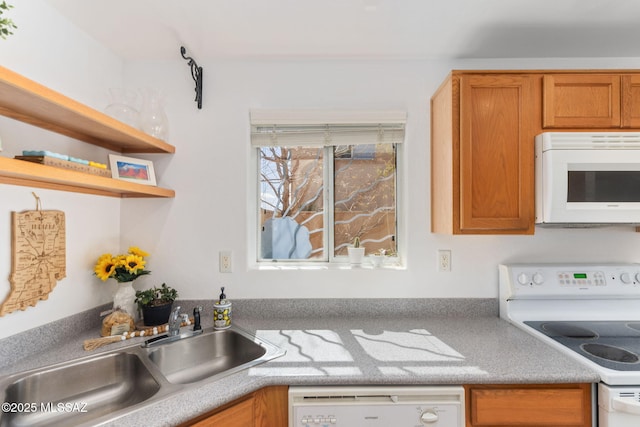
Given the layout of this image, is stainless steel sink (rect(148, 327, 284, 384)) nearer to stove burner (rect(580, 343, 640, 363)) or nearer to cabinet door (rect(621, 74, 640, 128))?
stove burner (rect(580, 343, 640, 363))

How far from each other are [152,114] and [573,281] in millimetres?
2390

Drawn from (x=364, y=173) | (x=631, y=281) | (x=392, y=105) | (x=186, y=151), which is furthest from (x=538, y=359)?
(x=186, y=151)

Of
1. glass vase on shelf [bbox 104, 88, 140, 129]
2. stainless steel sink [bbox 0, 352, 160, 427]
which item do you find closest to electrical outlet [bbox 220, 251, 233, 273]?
stainless steel sink [bbox 0, 352, 160, 427]

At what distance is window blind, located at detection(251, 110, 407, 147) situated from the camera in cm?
174

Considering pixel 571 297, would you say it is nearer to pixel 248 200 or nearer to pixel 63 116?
pixel 248 200

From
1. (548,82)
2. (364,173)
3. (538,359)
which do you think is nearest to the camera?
(538,359)

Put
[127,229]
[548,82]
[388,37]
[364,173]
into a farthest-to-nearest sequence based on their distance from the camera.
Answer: [364,173]
[127,229]
[388,37]
[548,82]

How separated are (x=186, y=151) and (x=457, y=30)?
157 cm

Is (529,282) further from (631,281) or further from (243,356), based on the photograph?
(243,356)

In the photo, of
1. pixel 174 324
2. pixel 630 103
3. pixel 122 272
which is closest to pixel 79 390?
pixel 174 324

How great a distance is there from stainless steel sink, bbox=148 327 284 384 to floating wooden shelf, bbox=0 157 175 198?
73 centimetres

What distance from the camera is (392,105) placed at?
1.75 metres

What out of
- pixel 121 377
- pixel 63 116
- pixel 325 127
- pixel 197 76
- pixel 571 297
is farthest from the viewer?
pixel 325 127

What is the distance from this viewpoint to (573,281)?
1593 millimetres
